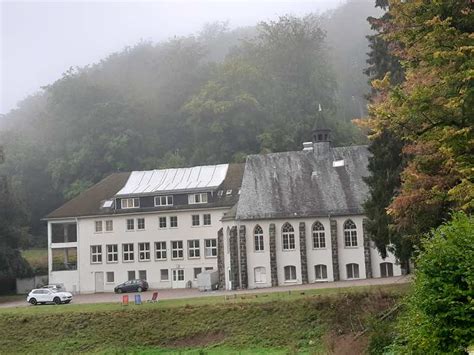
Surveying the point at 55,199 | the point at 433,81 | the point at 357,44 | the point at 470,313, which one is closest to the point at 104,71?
the point at 55,199

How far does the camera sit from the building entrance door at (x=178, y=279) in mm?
50931

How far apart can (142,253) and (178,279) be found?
13.0ft

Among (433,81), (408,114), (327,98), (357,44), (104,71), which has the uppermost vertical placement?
(357,44)

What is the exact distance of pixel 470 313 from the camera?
28.9 ft

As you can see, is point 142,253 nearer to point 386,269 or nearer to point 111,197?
point 111,197

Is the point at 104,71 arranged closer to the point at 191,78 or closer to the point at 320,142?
the point at 191,78

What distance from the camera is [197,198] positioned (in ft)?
172

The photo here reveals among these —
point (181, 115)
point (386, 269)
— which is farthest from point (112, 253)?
point (181, 115)

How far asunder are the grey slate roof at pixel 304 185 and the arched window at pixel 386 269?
4.10 meters

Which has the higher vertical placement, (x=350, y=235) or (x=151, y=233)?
(x=151, y=233)

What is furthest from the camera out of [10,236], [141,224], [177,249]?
[10,236]

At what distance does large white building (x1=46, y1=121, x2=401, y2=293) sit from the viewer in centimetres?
4447

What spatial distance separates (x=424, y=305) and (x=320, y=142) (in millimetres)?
40189

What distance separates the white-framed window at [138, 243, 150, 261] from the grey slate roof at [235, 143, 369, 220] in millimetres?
10751
